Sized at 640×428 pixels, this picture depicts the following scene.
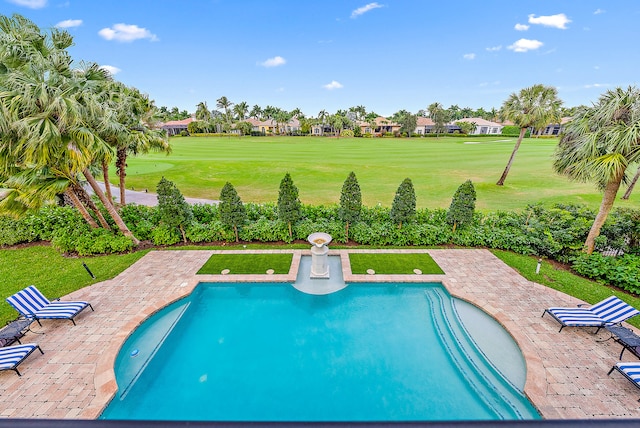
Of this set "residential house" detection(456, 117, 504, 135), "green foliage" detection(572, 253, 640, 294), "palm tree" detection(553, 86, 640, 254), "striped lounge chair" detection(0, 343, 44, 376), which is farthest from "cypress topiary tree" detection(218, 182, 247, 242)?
"residential house" detection(456, 117, 504, 135)

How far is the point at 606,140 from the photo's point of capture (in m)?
9.12

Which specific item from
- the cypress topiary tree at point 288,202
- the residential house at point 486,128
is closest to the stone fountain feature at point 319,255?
the cypress topiary tree at point 288,202

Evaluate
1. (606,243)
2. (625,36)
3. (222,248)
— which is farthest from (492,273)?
(222,248)

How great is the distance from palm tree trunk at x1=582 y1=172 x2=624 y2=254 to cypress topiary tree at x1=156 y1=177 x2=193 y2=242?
15.6 metres

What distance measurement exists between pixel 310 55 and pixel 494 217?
53277mm

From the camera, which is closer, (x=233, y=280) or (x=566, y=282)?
(x=566, y=282)

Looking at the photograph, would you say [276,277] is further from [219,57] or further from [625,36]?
[219,57]

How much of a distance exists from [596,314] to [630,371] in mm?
2068

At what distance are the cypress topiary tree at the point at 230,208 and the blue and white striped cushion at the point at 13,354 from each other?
6976 millimetres

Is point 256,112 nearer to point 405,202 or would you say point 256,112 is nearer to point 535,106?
point 535,106

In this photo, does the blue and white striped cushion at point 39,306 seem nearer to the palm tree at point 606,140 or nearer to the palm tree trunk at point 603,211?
the palm tree at point 606,140

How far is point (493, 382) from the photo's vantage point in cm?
677

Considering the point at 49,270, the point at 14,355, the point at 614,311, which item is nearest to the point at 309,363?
the point at 14,355

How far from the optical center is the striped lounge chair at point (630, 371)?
6090mm
